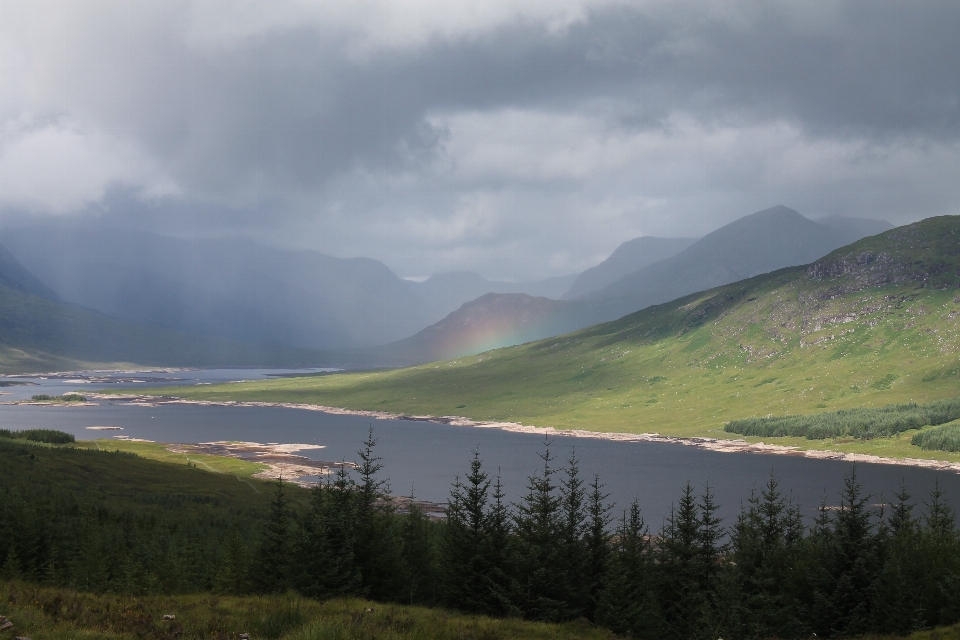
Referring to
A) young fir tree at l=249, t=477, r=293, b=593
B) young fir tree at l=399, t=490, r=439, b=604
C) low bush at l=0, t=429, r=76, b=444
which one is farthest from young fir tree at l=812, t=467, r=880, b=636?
low bush at l=0, t=429, r=76, b=444

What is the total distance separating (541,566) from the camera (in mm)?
43938

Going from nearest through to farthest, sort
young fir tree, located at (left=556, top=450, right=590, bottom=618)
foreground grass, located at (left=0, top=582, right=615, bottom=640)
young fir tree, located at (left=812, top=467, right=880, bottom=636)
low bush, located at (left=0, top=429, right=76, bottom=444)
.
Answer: foreground grass, located at (left=0, top=582, right=615, bottom=640) → young fir tree, located at (left=556, top=450, right=590, bottom=618) → young fir tree, located at (left=812, top=467, right=880, bottom=636) → low bush, located at (left=0, top=429, right=76, bottom=444)

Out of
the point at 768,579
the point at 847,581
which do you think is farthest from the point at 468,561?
the point at 847,581

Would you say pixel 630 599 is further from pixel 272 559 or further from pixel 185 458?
pixel 185 458

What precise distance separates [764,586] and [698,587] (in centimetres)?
443

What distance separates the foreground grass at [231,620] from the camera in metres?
Result: 20.5

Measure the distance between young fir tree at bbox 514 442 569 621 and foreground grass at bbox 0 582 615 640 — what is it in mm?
13453

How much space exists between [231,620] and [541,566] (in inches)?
959

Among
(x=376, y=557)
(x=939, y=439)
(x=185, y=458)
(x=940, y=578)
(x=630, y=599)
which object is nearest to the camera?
(x=376, y=557)

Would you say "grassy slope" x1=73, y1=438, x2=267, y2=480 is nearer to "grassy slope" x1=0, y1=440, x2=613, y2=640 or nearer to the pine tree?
the pine tree

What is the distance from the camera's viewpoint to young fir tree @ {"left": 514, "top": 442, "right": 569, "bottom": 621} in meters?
42.7

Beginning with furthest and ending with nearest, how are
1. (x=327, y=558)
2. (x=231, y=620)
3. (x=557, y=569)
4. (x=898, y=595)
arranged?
(x=557, y=569)
(x=898, y=595)
(x=327, y=558)
(x=231, y=620)

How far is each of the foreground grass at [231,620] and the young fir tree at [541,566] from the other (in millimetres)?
13453

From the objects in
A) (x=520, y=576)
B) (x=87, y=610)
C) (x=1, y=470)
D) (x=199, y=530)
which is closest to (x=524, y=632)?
(x=87, y=610)
